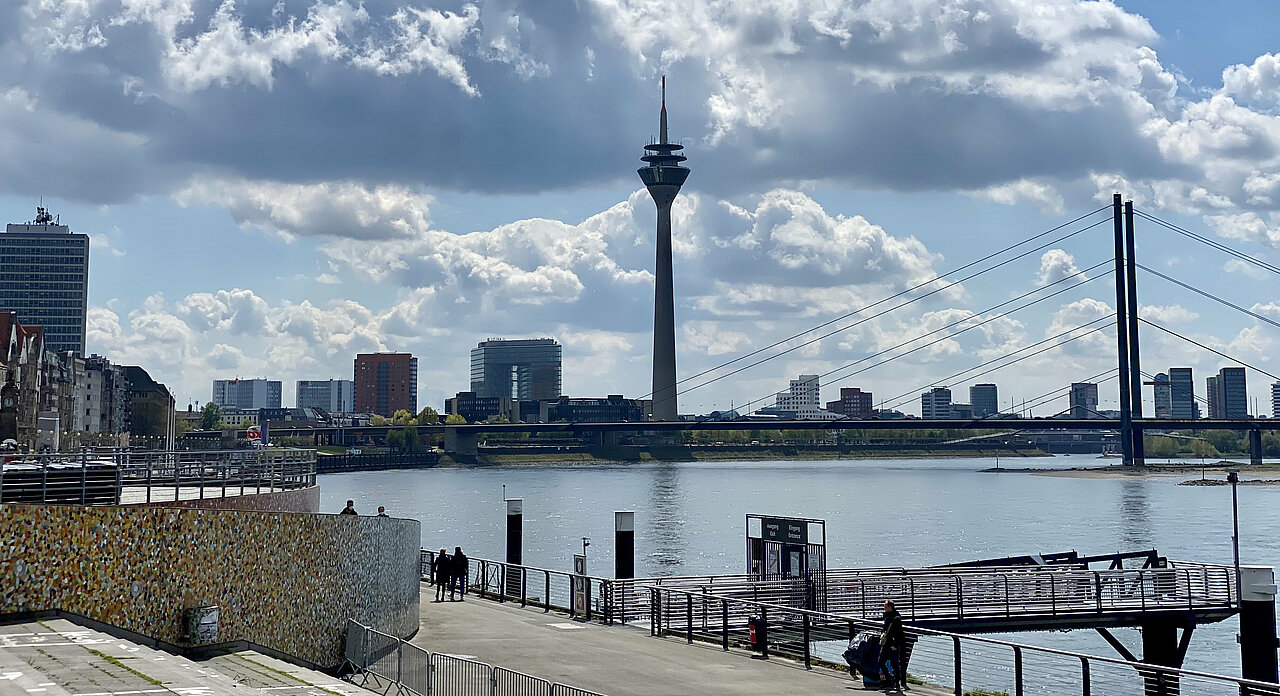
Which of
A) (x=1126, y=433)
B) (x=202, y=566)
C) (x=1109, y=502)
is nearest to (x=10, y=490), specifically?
(x=202, y=566)

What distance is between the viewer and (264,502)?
952 inches

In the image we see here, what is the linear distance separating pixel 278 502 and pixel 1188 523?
8110 centimetres

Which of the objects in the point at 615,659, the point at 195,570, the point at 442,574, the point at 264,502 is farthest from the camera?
the point at 442,574

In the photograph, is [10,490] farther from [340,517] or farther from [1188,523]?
[1188,523]

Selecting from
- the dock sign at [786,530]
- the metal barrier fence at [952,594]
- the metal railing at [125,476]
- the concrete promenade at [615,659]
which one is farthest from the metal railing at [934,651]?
the metal railing at [125,476]

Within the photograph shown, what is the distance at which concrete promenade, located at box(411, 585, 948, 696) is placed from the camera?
803 inches

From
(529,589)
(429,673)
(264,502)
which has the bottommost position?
(529,589)

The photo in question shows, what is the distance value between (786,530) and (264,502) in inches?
482

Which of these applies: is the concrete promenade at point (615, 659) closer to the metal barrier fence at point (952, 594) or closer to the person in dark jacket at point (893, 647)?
the person in dark jacket at point (893, 647)

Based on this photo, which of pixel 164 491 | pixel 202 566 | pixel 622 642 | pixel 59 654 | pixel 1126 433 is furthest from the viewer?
pixel 1126 433

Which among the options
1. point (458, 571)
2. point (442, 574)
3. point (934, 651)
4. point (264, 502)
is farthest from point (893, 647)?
point (934, 651)

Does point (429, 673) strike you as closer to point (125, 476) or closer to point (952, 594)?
point (125, 476)

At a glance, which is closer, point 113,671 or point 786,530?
point 113,671

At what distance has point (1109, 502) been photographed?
11950cm
